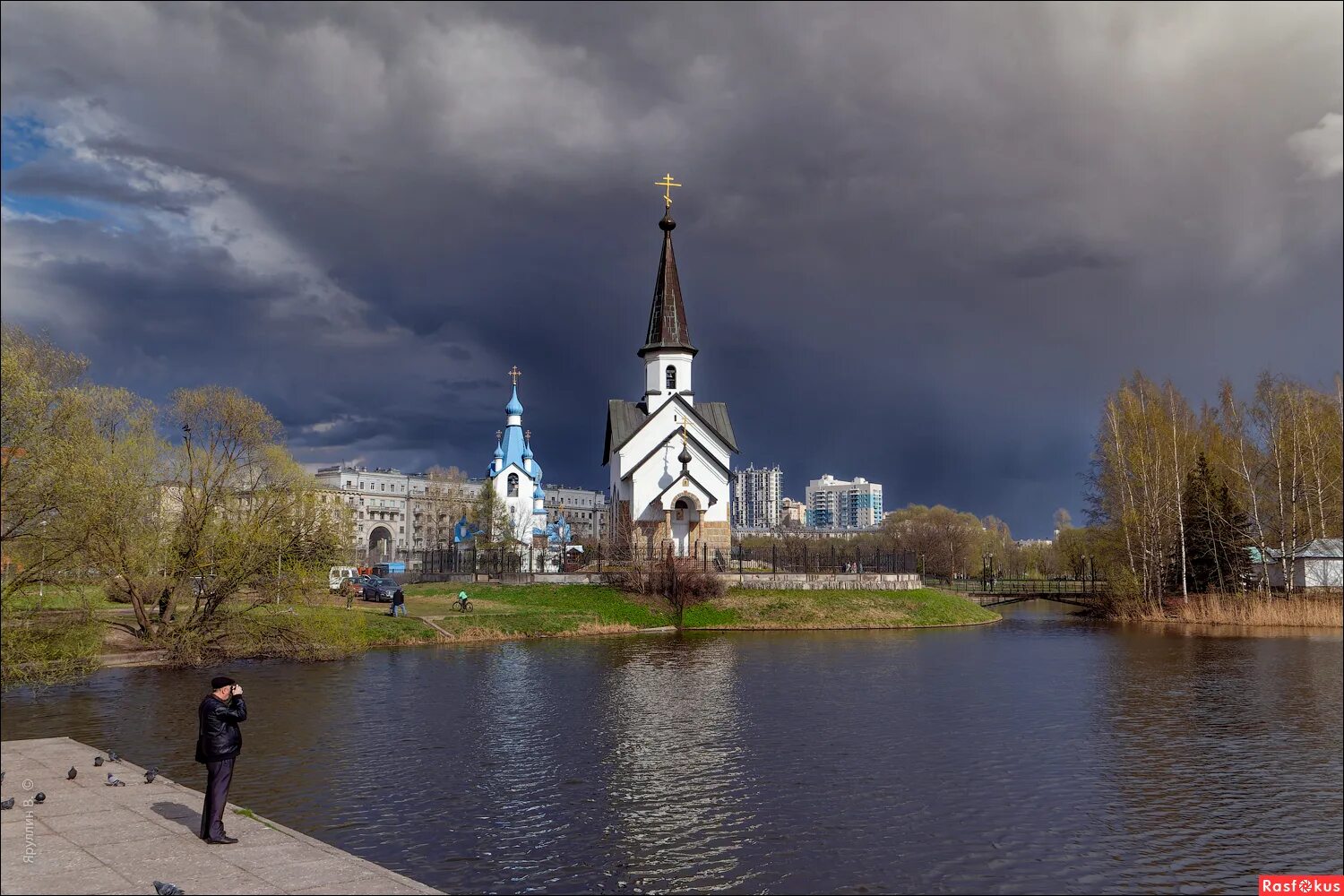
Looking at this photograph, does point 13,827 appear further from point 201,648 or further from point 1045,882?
point 201,648

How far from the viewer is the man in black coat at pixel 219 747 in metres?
10.5

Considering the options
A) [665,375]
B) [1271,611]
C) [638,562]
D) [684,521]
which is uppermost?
[665,375]

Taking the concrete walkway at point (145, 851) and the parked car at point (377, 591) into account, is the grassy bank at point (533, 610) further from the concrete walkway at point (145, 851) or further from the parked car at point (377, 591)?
the concrete walkway at point (145, 851)

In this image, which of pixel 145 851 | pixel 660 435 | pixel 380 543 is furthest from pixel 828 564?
pixel 380 543

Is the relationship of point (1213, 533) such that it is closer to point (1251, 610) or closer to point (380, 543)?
point (1251, 610)

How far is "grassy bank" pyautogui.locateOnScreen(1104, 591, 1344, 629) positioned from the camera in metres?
41.3

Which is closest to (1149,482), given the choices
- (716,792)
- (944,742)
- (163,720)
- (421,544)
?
(944,742)

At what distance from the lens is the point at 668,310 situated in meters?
62.8

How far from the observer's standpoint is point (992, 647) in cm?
3831

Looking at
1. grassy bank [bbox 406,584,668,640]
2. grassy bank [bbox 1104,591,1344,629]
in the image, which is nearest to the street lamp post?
grassy bank [bbox 406,584,668,640]

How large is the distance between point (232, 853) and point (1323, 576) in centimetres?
5454

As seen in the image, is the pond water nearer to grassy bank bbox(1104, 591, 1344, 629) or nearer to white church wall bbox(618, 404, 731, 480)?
grassy bank bbox(1104, 591, 1344, 629)

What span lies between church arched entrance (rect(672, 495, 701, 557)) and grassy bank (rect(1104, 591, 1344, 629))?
26.3 metres

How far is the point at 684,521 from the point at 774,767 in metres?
40.8
